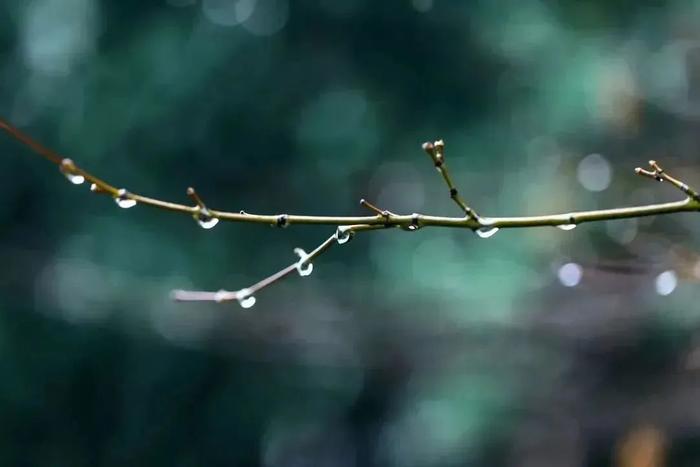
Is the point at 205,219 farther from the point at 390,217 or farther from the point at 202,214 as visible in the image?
the point at 390,217

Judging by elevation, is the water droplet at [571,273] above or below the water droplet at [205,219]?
above

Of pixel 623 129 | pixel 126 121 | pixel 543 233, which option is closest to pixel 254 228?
pixel 126 121

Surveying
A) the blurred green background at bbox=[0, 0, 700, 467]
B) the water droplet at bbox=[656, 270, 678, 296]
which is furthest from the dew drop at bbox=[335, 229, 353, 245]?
the blurred green background at bbox=[0, 0, 700, 467]

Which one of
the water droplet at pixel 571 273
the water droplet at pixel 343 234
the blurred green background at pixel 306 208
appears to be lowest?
the water droplet at pixel 343 234

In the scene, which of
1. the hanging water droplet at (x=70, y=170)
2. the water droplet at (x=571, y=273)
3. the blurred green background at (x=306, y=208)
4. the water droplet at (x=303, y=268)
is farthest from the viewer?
the blurred green background at (x=306, y=208)

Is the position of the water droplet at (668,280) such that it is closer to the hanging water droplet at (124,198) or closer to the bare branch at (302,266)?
the bare branch at (302,266)

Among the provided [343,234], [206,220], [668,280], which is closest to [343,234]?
[343,234]

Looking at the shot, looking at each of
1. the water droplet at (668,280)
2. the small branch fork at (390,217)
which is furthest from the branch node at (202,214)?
the water droplet at (668,280)

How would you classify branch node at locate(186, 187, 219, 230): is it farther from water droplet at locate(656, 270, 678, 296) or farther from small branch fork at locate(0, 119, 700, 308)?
water droplet at locate(656, 270, 678, 296)

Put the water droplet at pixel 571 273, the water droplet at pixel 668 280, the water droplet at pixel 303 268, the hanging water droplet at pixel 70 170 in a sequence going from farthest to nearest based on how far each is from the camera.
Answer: the water droplet at pixel 571 273, the water droplet at pixel 668 280, the water droplet at pixel 303 268, the hanging water droplet at pixel 70 170
